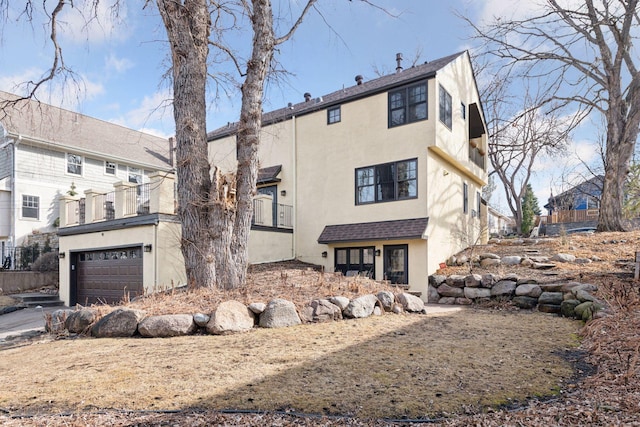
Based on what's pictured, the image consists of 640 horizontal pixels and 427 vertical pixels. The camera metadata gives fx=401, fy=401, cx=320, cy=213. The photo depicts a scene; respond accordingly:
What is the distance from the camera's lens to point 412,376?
4164mm

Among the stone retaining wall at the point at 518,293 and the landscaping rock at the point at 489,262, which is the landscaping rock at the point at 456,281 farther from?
the landscaping rock at the point at 489,262

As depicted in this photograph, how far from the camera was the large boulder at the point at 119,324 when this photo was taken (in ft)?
20.6

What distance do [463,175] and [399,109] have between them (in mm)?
4455

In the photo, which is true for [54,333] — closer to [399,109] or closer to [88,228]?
[88,228]

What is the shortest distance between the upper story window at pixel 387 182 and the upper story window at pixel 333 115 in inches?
84.8

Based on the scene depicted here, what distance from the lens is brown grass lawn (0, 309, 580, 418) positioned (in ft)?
11.5

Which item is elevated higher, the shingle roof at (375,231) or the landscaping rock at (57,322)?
the shingle roof at (375,231)

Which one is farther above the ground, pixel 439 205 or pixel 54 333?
pixel 439 205

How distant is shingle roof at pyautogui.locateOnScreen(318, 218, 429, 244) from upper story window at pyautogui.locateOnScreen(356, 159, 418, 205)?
0.81 m

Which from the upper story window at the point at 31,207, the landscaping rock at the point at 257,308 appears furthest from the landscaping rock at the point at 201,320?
the upper story window at the point at 31,207

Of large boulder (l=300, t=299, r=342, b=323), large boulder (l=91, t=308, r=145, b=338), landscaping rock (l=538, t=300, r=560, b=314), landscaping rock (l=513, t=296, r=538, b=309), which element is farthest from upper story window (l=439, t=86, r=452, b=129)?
large boulder (l=91, t=308, r=145, b=338)

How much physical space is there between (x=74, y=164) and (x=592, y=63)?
2482 cm

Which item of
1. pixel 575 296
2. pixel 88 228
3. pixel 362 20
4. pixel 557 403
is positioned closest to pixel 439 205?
pixel 575 296

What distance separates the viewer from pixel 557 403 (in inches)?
135
